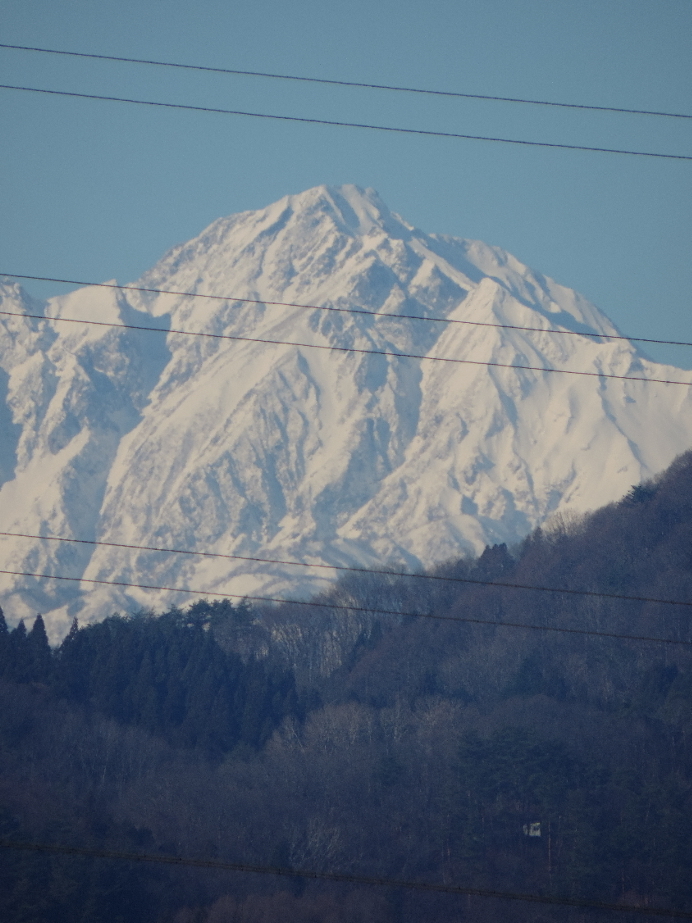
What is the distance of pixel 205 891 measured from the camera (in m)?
62.1

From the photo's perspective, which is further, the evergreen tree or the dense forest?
the evergreen tree

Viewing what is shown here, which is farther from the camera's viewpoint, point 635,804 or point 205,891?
point 635,804

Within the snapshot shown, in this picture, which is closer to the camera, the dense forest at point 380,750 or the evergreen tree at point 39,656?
the dense forest at point 380,750

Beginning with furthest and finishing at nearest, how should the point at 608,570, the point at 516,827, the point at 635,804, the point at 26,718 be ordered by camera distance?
the point at 608,570, the point at 26,718, the point at 516,827, the point at 635,804

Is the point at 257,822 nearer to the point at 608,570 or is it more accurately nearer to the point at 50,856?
the point at 50,856

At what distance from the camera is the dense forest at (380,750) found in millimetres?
61812

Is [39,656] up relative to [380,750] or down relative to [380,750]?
up

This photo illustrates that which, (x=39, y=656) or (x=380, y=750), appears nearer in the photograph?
(x=380, y=750)

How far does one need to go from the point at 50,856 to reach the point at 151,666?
61.3 metres

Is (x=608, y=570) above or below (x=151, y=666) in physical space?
above

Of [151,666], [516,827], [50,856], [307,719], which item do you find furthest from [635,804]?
[151,666]

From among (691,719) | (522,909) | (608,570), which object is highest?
(608,570)

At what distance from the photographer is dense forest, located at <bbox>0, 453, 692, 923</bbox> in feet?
203

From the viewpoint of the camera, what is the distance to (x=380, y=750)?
92.1 m
